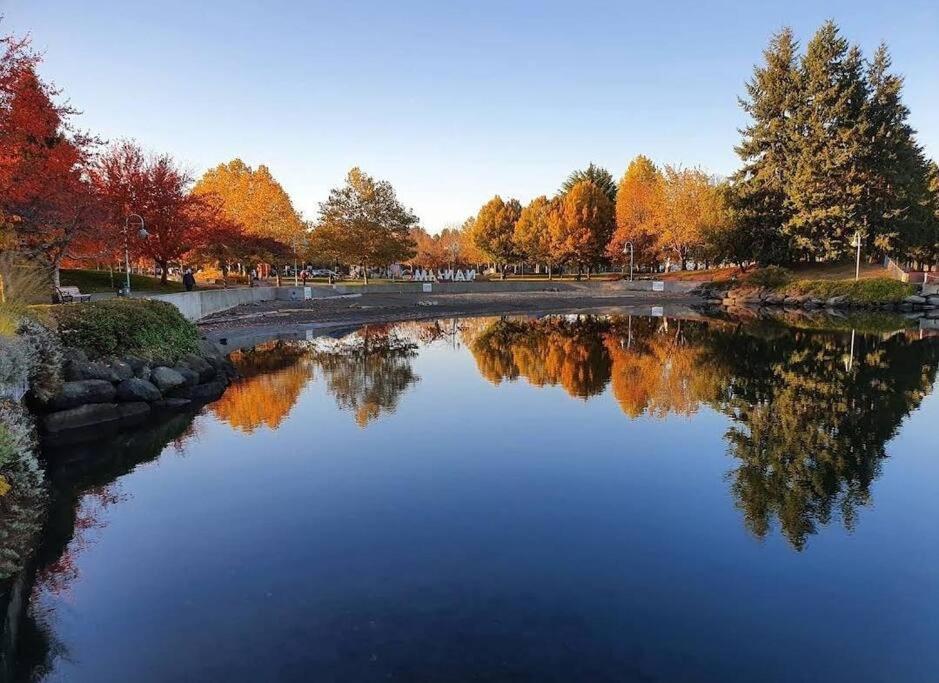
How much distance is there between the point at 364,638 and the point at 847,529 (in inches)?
226

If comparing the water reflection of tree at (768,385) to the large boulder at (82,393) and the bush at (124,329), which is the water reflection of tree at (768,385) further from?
the large boulder at (82,393)

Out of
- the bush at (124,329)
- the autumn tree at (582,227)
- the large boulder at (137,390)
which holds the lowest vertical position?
the large boulder at (137,390)

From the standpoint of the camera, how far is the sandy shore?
95.2ft

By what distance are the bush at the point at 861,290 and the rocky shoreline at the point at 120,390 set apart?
42.4 m

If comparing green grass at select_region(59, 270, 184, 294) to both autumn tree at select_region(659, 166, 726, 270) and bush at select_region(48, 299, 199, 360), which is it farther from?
autumn tree at select_region(659, 166, 726, 270)

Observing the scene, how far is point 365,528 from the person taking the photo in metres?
7.50

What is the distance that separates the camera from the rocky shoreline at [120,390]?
1213cm

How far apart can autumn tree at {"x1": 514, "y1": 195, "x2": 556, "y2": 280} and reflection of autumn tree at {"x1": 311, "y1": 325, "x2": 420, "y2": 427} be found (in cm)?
4616

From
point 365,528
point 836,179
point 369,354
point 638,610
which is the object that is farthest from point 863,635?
point 836,179

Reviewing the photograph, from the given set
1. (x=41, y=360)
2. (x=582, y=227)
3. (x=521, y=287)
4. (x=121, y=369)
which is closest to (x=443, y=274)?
(x=582, y=227)

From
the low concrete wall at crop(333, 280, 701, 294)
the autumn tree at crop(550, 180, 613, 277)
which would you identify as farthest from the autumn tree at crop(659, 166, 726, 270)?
the autumn tree at crop(550, 180, 613, 277)

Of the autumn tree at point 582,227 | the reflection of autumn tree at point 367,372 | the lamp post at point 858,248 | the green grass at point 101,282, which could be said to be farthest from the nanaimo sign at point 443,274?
the reflection of autumn tree at point 367,372

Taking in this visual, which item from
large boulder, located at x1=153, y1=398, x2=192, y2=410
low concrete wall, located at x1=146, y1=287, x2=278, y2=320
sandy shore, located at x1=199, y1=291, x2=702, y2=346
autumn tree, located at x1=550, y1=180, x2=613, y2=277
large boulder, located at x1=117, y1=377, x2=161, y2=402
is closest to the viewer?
large boulder, located at x1=117, y1=377, x2=161, y2=402

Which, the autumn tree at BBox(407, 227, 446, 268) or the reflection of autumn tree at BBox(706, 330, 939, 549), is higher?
the autumn tree at BBox(407, 227, 446, 268)
